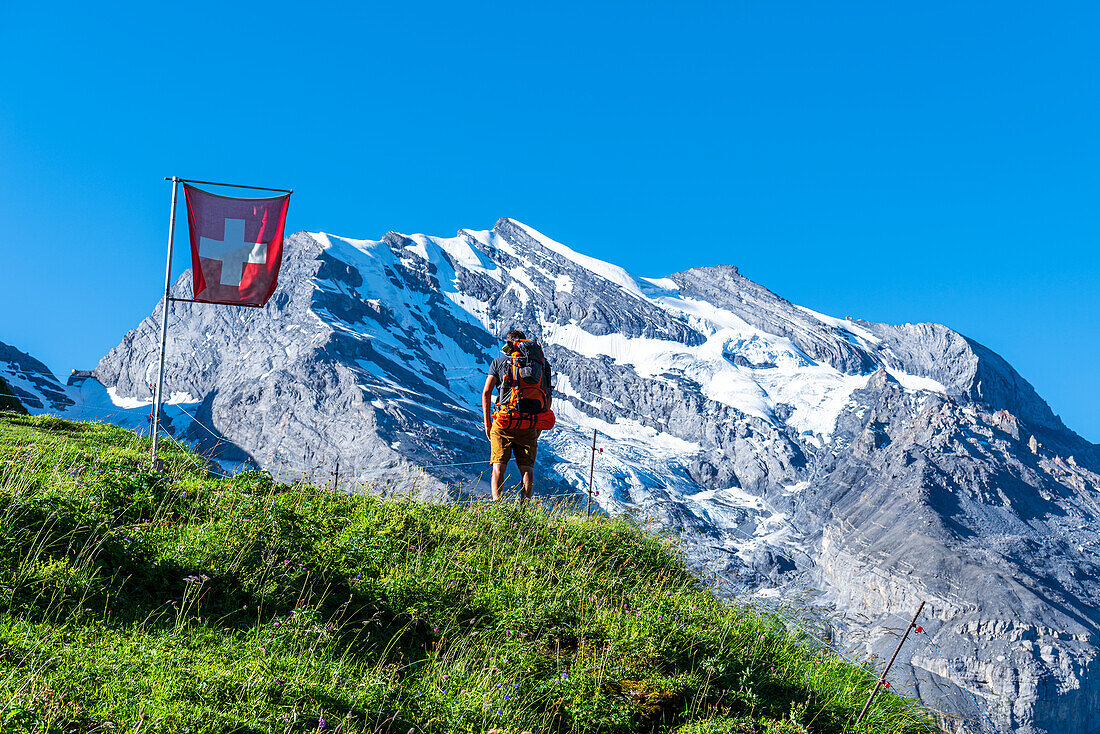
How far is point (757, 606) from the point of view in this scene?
9250 millimetres

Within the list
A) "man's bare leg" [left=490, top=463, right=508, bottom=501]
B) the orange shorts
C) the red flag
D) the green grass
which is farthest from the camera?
the orange shorts

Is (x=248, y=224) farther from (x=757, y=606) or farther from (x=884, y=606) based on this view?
(x=884, y=606)

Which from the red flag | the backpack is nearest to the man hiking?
the backpack

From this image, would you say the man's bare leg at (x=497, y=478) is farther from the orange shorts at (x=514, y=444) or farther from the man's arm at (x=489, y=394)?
the man's arm at (x=489, y=394)

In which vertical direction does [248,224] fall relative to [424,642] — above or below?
above

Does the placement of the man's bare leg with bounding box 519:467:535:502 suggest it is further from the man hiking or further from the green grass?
the green grass

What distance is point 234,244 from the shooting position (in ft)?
37.4

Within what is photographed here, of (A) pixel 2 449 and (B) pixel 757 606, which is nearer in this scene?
(A) pixel 2 449

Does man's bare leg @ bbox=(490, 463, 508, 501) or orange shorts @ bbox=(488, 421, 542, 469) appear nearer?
man's bare leg @ bbox=(490, 463, 508, 501)

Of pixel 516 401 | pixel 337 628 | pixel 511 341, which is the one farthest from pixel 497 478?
pixel 337 628

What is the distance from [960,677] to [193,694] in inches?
7986

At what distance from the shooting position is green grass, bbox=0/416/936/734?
15.4 ft

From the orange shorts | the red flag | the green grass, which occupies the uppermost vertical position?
the red flag

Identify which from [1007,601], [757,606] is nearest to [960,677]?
[1007,601]
